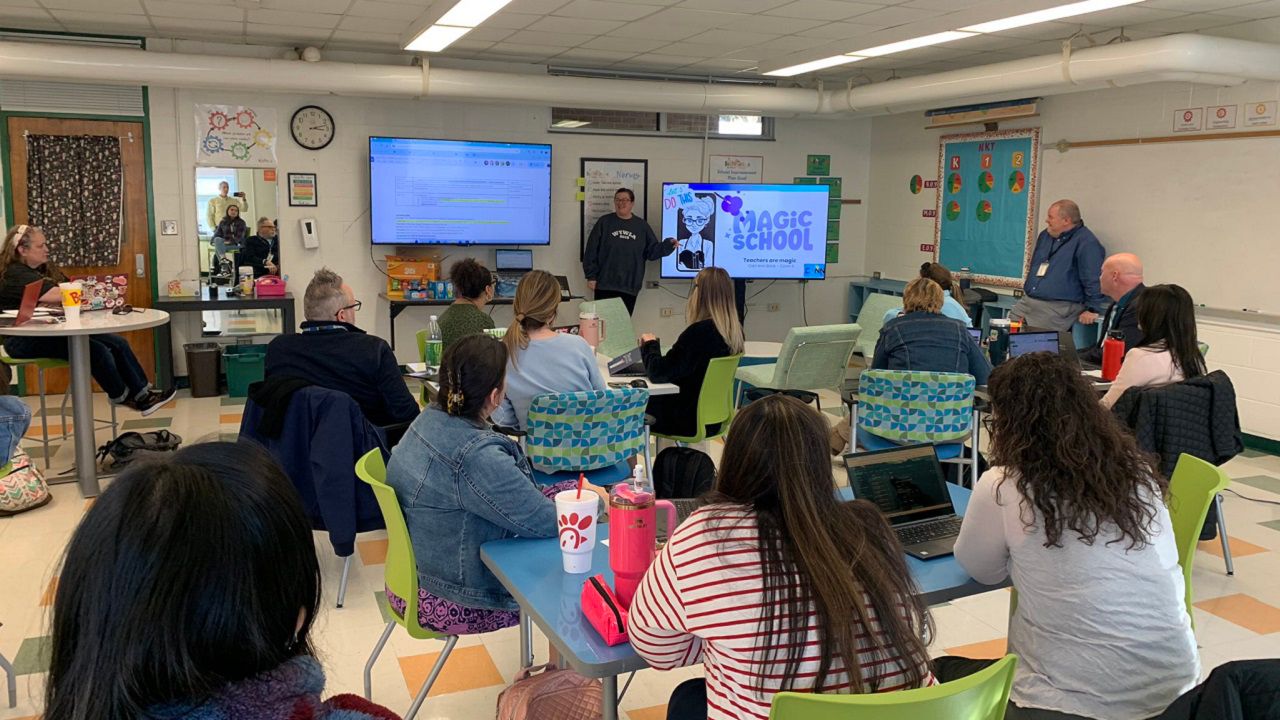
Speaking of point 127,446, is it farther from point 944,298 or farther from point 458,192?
point 944,298

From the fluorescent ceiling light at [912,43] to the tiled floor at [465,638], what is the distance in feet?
10.9

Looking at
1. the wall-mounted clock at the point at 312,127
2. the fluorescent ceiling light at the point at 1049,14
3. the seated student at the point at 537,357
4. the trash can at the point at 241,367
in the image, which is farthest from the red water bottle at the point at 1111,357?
the wall-mounted clock at the point at 312,127

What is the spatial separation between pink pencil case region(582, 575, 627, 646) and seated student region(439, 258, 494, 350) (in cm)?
289

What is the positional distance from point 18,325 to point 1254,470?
22.3ft

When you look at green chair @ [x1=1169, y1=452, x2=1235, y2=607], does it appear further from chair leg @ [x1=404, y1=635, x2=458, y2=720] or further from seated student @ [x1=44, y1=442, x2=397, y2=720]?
seated student @ [x1=44, y1=442, x2=397, y2=720]

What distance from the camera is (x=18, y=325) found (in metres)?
4.71

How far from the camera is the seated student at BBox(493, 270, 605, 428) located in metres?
3.99

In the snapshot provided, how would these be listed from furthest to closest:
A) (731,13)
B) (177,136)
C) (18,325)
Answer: (177,136), (731,13), (18,325)

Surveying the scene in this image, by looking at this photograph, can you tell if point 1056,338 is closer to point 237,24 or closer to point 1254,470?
point 1254,470

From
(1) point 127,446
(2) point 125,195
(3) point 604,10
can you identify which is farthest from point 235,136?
(3) point 604,10

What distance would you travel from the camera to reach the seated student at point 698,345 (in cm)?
485

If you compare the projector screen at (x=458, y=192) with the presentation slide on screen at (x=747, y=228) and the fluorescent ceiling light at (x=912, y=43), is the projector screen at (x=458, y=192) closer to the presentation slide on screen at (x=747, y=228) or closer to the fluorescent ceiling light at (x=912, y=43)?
the presentation slide on screen at (x=747, y=228)

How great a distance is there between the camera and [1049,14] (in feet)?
18.5

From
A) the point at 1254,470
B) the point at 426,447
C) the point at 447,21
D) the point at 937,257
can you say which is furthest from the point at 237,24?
the point at 1254,470
